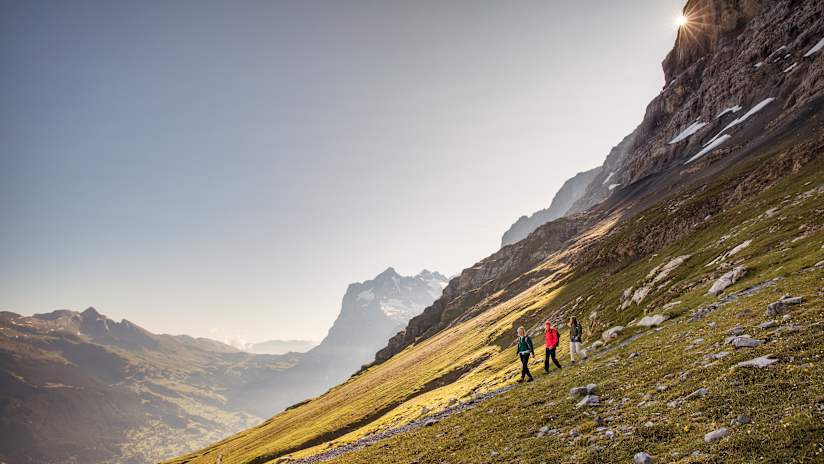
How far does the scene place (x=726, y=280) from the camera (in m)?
→ 32.1

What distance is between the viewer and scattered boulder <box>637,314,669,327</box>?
3209cm

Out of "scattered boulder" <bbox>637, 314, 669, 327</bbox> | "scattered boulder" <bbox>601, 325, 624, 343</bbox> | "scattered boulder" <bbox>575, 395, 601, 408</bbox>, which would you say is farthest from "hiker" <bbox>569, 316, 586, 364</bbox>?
"scattered boulder" <bbox>575, 395, 601, 408</bbox>

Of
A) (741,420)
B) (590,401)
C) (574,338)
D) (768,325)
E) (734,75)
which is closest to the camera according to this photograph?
(741,420)

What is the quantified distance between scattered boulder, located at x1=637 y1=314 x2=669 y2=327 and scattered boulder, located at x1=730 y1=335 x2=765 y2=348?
564 inches

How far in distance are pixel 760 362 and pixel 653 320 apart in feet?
65.1

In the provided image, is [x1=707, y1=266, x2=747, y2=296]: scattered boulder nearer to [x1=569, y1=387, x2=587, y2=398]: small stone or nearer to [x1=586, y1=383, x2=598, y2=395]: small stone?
[x1=586, y1=383, x2=598, y2=395]: small stone

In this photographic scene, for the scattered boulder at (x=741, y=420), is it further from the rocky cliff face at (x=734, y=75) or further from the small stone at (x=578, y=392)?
the rocky cliff face at (x=734, y=75)

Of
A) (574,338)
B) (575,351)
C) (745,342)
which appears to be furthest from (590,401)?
(575,351)

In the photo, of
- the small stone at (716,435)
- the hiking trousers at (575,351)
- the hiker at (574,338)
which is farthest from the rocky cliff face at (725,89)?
the small stone at (716,435)

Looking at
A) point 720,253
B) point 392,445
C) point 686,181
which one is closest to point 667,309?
point 720,253

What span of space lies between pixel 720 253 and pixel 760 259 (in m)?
9.41

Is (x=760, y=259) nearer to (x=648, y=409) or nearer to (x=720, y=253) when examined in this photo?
(x=720, y=253)

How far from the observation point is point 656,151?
583 ft

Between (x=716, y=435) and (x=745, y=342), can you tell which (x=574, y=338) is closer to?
(x=745, y=342)
